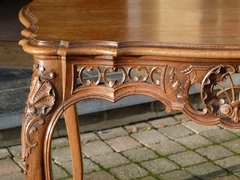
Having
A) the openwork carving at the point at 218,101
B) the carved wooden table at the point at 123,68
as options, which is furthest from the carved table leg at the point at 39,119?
the openwork carving at the point at 218,101

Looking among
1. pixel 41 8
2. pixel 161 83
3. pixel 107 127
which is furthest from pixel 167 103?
pixel 107 127

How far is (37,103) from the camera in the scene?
182cm

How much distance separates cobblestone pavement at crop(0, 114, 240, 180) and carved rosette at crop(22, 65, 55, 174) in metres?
1.39

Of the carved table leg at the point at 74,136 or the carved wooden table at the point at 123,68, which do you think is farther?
the carved table leg at the point at 74,136

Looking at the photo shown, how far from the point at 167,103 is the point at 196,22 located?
43 cm

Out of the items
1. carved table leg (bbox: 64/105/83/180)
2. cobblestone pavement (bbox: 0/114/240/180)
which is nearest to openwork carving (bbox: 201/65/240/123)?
carved table leg (bbox: 64/105/83/180)

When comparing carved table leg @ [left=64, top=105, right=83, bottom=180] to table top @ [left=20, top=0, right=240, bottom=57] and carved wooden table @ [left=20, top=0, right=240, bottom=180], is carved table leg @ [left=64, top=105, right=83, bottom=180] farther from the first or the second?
carved wooden table @ [left=20, top=0, right=240, bottom=180]

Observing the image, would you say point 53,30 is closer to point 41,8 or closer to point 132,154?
point 41,8

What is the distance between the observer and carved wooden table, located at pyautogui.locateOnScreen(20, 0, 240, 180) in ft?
5.61

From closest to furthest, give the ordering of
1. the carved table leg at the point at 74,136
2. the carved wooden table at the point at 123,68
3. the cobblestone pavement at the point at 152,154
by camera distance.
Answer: the carved wooden table at the point at 123,68, the carved table leg at the point at 74,136, the cobblestone pavement at the point at 152,154

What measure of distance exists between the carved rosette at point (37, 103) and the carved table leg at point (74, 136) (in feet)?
2.35

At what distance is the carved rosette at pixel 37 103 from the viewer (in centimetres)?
179

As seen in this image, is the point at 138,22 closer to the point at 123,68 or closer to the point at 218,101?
the point at 123,68

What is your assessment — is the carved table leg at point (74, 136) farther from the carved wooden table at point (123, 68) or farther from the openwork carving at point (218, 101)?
the openwork carving at point (218, 101)
